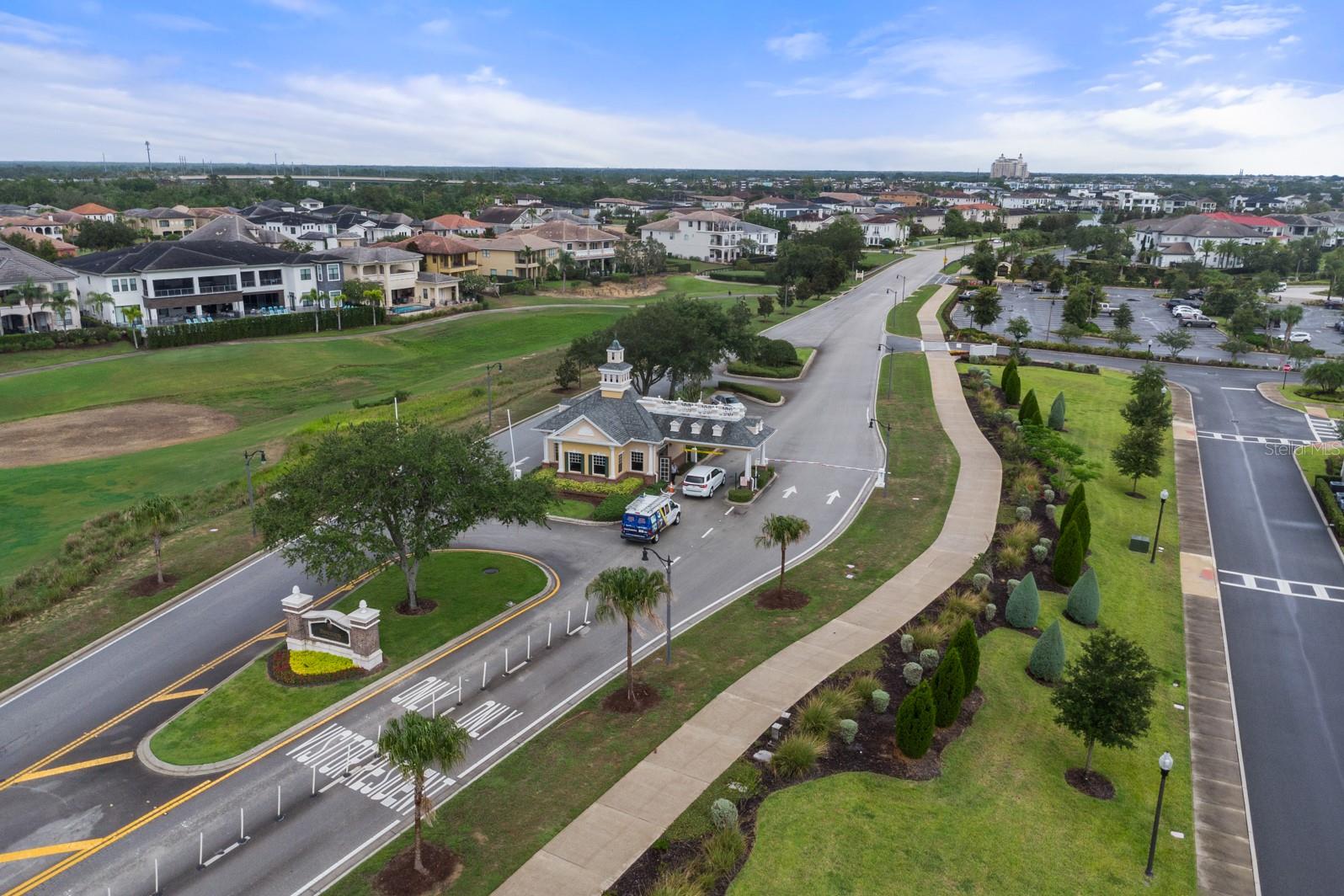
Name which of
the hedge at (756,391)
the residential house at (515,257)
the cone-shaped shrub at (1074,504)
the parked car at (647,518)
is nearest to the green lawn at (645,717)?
the cone-shaped shrub at (1074,504)

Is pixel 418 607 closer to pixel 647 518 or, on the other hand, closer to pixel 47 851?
pixel 647 518

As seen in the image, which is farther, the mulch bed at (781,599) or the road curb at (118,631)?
the mulch bed at (781,599)

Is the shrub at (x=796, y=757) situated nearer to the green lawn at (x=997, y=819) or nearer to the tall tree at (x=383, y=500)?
the green lawn at (x=997, y=819)

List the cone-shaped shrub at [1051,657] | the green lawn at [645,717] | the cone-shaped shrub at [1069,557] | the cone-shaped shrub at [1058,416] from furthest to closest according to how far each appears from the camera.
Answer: the cone-shaped shrub at [1058,416], the cone-shaped shrub at [1069,557], the cone-shaped shrub at [1051,657], the green lawn at [645,717]

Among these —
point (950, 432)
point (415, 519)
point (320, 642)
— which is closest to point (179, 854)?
point (320, 642)

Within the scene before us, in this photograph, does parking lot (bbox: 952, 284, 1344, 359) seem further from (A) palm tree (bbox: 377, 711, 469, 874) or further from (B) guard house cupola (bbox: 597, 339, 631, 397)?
(A) palm tree (bbox: 377, 711, 469, 874)

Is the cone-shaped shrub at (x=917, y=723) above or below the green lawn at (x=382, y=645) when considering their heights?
above

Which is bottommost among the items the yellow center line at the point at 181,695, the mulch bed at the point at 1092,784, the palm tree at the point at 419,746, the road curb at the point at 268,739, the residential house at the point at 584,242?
the mulch bed at the point at 1092,784

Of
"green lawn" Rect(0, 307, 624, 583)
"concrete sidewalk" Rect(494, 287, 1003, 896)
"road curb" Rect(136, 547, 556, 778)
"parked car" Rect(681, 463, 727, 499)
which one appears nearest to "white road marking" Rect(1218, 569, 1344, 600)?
"concrete sidewalk" Rect(494, 287, 1003, 896)
